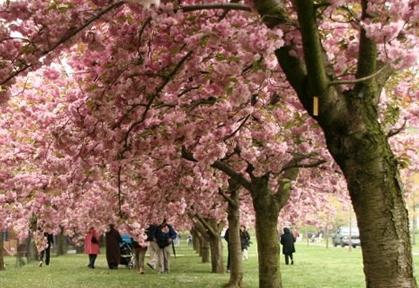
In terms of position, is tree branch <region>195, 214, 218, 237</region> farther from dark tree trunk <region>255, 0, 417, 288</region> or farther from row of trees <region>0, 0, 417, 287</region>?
dark tree trunk <region>255, 0, 417, 288</region>

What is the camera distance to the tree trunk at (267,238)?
33.9 ft

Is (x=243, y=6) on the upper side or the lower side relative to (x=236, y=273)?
upper

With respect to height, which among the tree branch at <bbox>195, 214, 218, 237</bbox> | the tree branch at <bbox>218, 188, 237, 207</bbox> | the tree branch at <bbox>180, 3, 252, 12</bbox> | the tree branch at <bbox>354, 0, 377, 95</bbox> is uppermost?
the tree branch at <bbox>180, 3, 252, 12</bbox>

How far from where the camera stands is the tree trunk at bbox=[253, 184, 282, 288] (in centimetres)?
1032

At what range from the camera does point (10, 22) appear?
5336mm

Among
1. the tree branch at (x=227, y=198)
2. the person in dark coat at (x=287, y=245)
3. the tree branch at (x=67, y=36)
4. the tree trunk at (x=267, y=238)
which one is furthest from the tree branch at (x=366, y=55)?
the person in dark coat at (x=287, y=245)

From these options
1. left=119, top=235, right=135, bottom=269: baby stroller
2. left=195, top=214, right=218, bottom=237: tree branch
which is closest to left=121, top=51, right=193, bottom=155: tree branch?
left=195, top=214, right=218, bottom=237: tree branch

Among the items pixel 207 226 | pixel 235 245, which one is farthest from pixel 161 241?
pixel 235 245

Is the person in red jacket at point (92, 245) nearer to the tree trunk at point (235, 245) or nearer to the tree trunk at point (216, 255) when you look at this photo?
the tree trunk at point (216, 255)

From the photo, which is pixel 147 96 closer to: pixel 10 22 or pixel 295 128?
pixel 10 22

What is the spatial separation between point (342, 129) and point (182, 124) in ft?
8.67

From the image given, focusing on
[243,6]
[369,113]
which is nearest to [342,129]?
[369,113]

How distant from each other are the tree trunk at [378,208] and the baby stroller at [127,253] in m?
18.7

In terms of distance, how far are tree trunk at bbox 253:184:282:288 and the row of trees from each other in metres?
0.02
